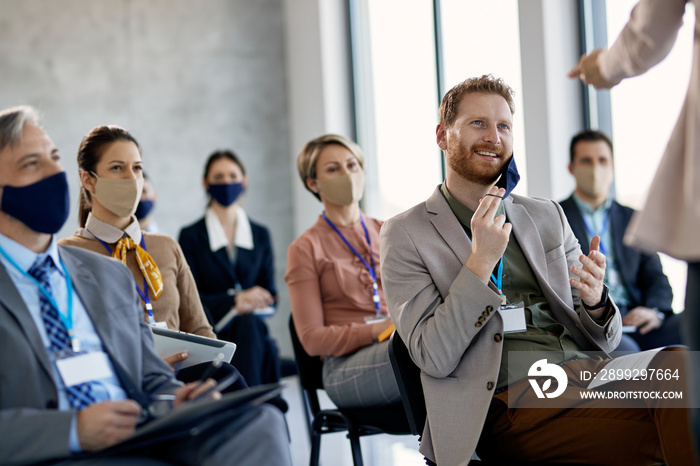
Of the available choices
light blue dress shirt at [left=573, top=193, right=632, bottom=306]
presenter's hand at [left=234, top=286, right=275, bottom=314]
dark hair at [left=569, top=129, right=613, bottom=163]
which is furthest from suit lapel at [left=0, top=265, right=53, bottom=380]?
dark hair at [left=569, top=129, right=613, bottom=163]

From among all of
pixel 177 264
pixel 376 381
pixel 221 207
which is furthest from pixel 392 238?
pixel 221 207

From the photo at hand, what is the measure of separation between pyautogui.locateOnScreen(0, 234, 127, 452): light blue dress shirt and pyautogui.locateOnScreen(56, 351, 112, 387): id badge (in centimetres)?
2

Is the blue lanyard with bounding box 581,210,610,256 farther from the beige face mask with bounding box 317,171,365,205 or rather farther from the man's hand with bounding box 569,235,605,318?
the man's hand with bounding box 569,235,605,318

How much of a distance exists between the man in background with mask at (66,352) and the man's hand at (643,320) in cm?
259

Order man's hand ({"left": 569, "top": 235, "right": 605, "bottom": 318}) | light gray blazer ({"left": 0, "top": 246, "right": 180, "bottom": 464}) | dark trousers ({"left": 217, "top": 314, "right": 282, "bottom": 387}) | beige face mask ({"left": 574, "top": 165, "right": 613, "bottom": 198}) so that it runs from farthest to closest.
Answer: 1. dark trousers ({"left": 217, "top": 314, "right": 282, "bottom": 387})
2. beige face mask ({"left": 574, "top": 165, "right": 613, "bottom": 198})
3. man's hand ({"left": 569, "top": 235, "right": 605, "bottom": 318})
4. light gray blazer ({"left": 0, "top": 246, "right": 180, "bottom": 464})

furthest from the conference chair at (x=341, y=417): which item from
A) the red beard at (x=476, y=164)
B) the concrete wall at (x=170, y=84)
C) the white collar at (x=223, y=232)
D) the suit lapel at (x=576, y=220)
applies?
the concrete wall at (x=170, y=84)

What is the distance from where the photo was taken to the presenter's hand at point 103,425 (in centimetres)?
161

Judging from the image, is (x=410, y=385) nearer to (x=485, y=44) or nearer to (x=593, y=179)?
(x=593, y=179)

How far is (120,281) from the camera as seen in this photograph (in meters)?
2.00

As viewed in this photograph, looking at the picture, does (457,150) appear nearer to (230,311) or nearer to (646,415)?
(646,415)

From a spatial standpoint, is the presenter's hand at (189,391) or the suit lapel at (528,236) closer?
the presenter's hand at (189,391)

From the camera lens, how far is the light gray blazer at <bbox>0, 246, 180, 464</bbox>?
1.59 metres

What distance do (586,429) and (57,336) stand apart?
4.63 feet

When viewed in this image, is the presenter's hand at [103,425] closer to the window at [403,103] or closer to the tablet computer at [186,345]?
the tablet computer at [186,345]
